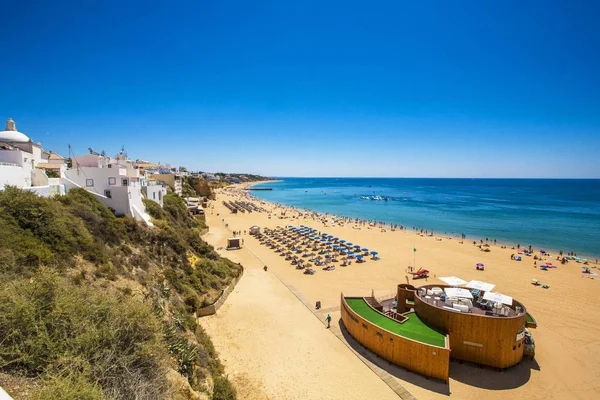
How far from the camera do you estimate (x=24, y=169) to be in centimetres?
1641

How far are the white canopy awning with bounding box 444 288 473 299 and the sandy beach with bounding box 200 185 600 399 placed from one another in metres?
3.04

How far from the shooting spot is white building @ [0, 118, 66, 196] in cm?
1531

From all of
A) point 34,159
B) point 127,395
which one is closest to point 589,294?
point 127,395

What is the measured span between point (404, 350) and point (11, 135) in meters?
29.1

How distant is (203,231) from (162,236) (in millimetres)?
18106

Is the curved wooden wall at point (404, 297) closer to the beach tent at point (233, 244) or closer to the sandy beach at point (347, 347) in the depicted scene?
the sandy beach at point (347, 347)

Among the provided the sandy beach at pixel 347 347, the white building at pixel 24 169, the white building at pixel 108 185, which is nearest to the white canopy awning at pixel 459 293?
the sandy beach at pixel 347 347

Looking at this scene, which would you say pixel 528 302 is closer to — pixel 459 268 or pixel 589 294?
pixel 589 294

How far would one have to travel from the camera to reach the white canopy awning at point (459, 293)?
556 inches

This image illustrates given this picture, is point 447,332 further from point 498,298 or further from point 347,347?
point 347,347

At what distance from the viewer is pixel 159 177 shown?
46.3 metres

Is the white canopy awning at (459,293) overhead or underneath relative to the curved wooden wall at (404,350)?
overhead

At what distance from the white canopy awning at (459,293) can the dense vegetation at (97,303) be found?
11.0 meters

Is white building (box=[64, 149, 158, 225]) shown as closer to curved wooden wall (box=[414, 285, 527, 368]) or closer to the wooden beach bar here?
the wooden beach bar
